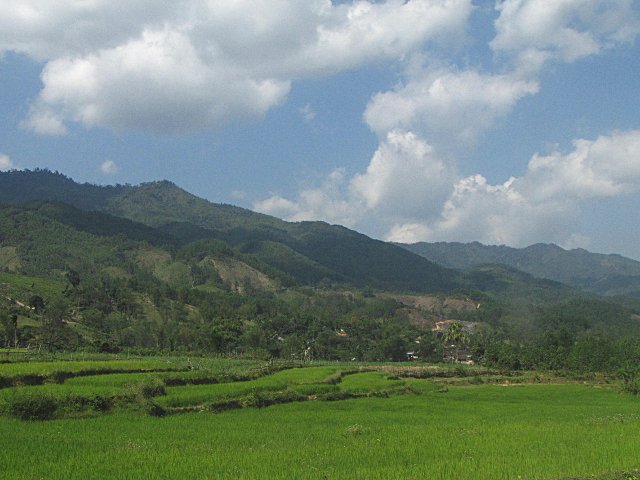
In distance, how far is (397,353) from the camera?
161m

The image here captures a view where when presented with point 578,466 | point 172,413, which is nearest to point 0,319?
point 172,413

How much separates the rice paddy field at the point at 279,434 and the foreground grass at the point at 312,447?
0.05 m

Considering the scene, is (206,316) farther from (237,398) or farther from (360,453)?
(360,453)

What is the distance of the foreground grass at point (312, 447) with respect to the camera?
58.9 feet

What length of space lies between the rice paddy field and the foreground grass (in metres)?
0.05

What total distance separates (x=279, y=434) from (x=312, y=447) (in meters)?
4.94

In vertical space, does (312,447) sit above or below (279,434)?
above

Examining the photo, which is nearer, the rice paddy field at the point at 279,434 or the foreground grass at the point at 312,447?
the foreground grass at the point at 312,447

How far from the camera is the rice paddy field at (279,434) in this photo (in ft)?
59.8

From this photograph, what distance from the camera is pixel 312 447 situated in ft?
75.3

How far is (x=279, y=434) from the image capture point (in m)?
27.5

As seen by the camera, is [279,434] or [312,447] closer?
[312,447]

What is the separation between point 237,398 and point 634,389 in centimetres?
4958

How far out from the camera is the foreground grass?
1795 cm
